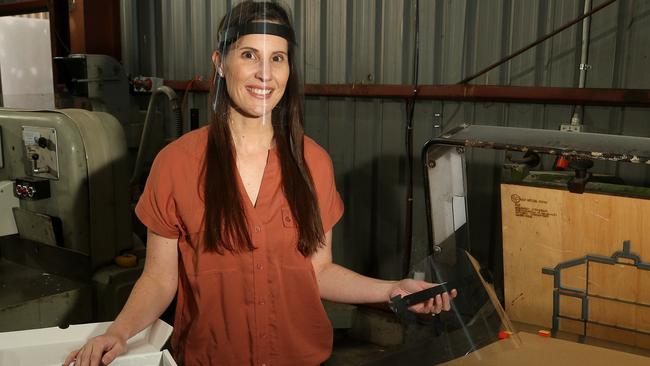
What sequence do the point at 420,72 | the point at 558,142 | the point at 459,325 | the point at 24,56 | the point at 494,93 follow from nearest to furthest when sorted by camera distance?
the point at 558,142
the point at 459,325
the point at 494,93
the point at 420,72
the point at 24,56

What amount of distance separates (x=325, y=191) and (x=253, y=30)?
37 cm

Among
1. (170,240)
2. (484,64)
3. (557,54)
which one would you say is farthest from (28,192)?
(557,54)

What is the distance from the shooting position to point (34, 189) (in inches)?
74.1

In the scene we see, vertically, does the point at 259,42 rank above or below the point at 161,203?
above

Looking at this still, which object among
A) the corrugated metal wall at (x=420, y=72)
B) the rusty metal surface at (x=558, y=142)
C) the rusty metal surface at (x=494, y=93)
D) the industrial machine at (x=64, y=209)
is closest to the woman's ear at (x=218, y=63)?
the rusty metal surface at (x=558, y=142)

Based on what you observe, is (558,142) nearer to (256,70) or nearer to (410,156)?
(256,70)

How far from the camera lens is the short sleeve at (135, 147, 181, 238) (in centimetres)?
108

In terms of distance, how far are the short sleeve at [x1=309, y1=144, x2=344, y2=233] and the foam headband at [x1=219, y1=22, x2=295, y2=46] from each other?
0.28 m

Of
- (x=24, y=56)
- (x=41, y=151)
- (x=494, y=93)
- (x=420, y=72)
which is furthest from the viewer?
(x=24, y=56)

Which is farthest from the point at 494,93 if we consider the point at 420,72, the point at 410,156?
the point at 410,156

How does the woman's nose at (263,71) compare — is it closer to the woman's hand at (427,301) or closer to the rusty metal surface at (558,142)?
the rusty metal surface at (558,142)

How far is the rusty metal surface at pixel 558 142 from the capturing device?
2.82ft

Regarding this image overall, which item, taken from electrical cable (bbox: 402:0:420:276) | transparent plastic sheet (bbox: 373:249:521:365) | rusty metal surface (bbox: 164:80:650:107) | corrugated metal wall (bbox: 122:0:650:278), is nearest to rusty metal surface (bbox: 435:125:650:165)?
transparent plastic sheet (bbox: 373:249:521:365)

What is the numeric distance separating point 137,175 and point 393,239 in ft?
4.05
